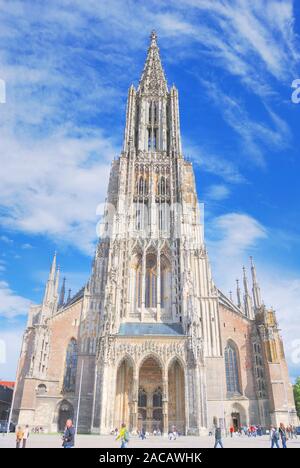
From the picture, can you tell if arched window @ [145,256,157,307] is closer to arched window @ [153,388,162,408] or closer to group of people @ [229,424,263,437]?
arched window @ [153,388,162,408]

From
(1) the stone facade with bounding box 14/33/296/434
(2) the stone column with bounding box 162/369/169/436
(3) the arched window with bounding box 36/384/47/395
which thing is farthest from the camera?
(3) the arched window with bounding box 36/384/47/395

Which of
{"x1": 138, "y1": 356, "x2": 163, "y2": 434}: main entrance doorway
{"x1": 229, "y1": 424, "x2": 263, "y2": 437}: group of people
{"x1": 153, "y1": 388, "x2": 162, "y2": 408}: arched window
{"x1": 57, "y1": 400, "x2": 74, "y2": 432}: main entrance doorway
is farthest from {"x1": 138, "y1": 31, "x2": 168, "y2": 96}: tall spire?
{"x1": 229, "y1": 424, "x2": 263, "y2": 437}: group of people

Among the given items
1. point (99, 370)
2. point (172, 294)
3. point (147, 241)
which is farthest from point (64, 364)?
point (147, 241)

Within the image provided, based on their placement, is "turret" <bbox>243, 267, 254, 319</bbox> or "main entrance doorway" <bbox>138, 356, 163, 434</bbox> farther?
"turret" <bbox>243, 267, 254, 319</bbox>

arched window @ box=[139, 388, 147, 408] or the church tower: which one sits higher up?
the church tower

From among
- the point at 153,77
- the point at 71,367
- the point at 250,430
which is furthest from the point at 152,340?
the point at 153,77

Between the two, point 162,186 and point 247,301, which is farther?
point 162,186

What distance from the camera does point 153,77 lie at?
55156 millimetres

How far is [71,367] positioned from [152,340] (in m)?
9.02

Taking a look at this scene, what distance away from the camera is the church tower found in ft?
101

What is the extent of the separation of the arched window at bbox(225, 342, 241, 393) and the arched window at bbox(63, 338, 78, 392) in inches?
577

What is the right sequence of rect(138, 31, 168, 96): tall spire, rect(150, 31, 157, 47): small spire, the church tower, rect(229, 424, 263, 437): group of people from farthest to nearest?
rect(150, 31, 157, 47): small spire < rect(138, 31, 168, 96): tall spire < the church tower < rect(229, 424, 263, 437): group of people

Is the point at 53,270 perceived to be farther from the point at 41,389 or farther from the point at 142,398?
the point at 142,398
